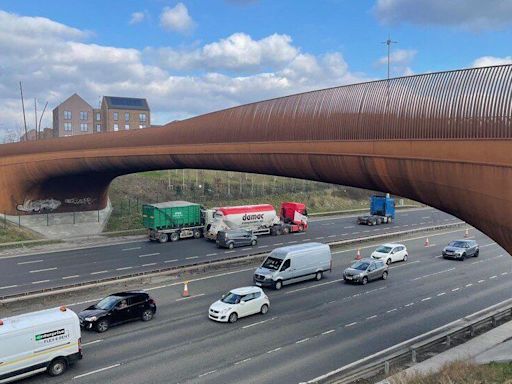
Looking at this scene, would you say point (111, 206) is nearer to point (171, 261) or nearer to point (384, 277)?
point (171, 261)

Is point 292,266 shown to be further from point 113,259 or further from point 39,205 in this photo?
point 39,205

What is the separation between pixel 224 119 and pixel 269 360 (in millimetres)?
14927

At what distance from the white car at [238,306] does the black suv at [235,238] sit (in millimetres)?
15958

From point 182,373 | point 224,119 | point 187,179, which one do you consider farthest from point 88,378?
point 187,179

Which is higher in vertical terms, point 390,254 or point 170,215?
point 170,215

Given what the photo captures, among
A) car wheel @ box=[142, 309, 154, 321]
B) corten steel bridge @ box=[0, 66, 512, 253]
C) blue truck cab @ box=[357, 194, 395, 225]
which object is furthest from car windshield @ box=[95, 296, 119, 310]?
blue truck cab @ box=[357, 194, 395, 225]

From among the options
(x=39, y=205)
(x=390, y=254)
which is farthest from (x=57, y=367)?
(x=39, y=205)

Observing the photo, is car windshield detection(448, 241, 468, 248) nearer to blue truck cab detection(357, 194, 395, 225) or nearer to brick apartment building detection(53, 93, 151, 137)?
blue truck cab detection(357, 194, 395, 225)

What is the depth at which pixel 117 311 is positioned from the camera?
69.3ft

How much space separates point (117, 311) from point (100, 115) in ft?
346

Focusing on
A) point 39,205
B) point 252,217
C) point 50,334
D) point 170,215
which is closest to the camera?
point 50,334

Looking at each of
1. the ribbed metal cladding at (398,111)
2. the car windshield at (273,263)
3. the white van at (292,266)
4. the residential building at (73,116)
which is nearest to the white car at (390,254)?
the white van at (292,266)

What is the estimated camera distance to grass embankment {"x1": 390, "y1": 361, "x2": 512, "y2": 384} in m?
14.0

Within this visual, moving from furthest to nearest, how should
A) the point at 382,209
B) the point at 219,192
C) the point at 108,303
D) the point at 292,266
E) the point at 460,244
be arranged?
the point at 219,192, the point at 382,209, the point at 460,244, the point at 292,266, the point at 108,303
